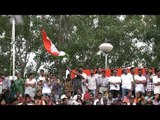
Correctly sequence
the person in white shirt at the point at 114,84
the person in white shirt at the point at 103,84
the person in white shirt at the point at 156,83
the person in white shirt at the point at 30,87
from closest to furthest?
the person in white shirt at the point at 156,83
the person in white shirt at the point at 30,87
the person in white shirt at the point at 114,84
the person in white shirt at the point at 103,84

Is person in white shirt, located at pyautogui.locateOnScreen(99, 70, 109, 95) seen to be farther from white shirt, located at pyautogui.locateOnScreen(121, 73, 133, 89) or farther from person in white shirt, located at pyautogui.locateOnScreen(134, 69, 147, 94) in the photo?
person in white shirt, located at pyautogui.locateOnScreen(134, 69, 147, 94)

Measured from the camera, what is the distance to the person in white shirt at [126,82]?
569 inches

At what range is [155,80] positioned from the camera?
14195mm

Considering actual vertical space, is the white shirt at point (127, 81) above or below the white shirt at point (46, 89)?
above

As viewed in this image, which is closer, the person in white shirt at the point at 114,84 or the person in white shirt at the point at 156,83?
the person in white shirt at the point at 156,83

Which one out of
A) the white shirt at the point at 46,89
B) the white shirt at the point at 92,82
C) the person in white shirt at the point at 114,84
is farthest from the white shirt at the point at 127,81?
the white shirt at the point at 46,89

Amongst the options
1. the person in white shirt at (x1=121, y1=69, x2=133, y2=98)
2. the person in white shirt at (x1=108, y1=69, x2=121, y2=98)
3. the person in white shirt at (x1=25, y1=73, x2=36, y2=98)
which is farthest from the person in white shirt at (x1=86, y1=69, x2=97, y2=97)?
the person in white shirt at (x1=25, y1=73, x2=36, y2=98)

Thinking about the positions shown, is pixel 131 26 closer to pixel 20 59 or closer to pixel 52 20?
pixel 52 20

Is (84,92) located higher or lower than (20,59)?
lower

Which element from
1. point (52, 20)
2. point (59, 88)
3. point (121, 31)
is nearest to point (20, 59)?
point (52, 20)

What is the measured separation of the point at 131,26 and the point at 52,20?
5.67 m

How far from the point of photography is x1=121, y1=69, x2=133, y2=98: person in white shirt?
14445 millimetres

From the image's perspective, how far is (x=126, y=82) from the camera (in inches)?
570

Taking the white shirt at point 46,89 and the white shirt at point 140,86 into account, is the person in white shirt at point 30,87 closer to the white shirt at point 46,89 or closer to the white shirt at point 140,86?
the white shirt at point 46,89
